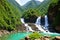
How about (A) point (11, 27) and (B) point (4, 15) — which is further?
(B) point (4, 15)

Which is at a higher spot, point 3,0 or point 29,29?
point 3,0

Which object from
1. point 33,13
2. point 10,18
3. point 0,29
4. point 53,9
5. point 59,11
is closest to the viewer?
point 0,29

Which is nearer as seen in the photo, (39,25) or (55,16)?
(55,16)

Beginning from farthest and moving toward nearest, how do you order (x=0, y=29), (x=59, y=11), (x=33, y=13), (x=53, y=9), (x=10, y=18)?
(x=33, y=13) < (x=10, y=18) < (x=53, y=9) < (x=59, y=11) < (x=0, y=29)

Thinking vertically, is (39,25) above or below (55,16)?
above

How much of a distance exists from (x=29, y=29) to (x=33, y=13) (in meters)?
23.1

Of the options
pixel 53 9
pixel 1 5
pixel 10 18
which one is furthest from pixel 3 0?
pixel 53 9

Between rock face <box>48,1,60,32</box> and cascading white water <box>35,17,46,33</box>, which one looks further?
cascading white water <box>35,17,46,33</box>

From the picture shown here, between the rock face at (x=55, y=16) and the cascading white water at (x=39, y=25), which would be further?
the cascading white water at (x=39, y=25)

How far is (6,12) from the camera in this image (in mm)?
91375

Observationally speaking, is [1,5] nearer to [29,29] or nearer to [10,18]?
[10,18]

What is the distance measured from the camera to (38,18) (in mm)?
96875

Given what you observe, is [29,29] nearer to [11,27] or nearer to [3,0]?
[11,27]

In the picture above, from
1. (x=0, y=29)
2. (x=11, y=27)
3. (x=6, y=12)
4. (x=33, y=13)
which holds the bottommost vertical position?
(x=0, y=29)
